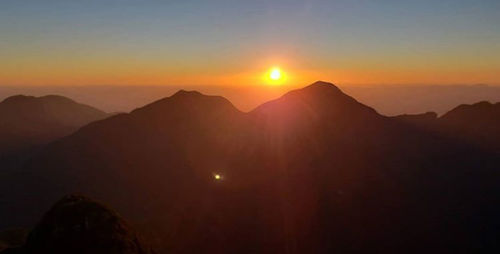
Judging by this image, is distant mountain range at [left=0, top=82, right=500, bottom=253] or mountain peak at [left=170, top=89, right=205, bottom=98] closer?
distant mountain range at [left=0, top=82, right=500, bottom=253]

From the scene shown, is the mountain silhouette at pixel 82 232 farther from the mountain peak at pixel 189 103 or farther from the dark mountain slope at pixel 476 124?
the mountain peak at pixel 189 103

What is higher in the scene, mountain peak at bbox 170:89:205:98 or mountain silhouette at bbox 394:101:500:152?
mountain peak at bbox 170:89:205:98

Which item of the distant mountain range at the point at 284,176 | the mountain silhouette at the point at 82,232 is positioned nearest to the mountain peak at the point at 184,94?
the distant mountain range at the point at 284,176

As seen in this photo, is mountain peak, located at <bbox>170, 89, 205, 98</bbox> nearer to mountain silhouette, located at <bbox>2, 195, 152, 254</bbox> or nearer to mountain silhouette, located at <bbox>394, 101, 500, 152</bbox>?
mountain silhouette, located at <bbox>394, 101, 500, 152</bbox>

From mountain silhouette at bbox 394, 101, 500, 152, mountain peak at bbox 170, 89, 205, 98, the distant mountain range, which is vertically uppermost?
mountain peak at bbox 170, 89, 205, 98

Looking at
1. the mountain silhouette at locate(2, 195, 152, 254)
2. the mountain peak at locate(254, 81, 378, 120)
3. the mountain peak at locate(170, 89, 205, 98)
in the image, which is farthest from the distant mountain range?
the mountain silhouette at locate(2, 195, 152, 254)

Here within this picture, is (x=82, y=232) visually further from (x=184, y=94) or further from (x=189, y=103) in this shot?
(x=184, y=94)

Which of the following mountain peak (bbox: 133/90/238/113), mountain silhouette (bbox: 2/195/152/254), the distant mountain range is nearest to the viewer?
mountain silhouette (bbox: 2/195/152/254)

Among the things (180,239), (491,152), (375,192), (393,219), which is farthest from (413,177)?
(180,239)
